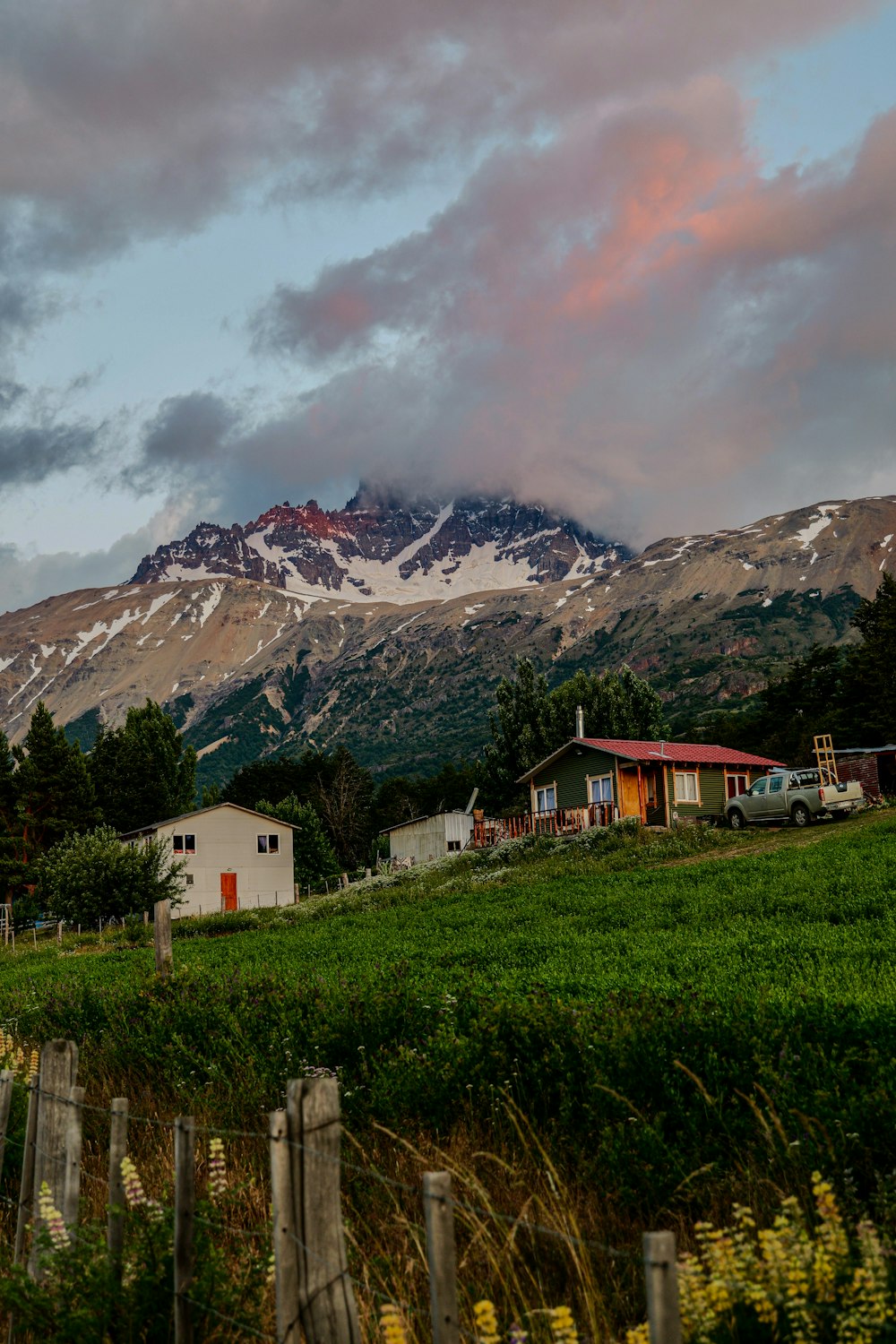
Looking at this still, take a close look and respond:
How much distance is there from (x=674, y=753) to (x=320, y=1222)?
4539 centimetres

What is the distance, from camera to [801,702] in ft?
257

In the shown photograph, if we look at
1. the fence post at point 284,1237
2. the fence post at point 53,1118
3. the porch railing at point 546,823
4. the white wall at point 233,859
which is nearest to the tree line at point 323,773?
the white wall at point 233,859

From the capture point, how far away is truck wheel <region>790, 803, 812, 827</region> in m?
36.8

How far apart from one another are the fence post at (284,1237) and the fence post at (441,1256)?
85 centimetres

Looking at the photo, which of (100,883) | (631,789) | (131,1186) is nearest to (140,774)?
(100,883)

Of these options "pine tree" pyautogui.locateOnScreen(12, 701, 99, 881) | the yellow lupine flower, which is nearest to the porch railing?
"pine tree" pyautogui.locateOnScreen(12, 701, 99, 881)

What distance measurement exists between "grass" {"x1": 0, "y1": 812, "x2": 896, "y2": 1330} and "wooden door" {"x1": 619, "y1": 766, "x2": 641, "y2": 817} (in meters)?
27.1

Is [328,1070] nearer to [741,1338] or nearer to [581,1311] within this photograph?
[581,1311]

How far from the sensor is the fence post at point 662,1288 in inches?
113

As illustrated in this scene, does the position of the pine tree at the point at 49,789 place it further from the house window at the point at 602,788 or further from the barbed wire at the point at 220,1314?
the barbed wire at the point at 220,1314

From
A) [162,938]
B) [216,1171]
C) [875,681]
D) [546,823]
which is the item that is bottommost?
[216,1171]

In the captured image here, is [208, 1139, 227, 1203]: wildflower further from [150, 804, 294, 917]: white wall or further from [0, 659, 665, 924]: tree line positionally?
[150, 804, 294, 917]: white wall

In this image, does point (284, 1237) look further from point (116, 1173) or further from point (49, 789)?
point (49, 789)

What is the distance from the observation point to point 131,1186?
5.70m
